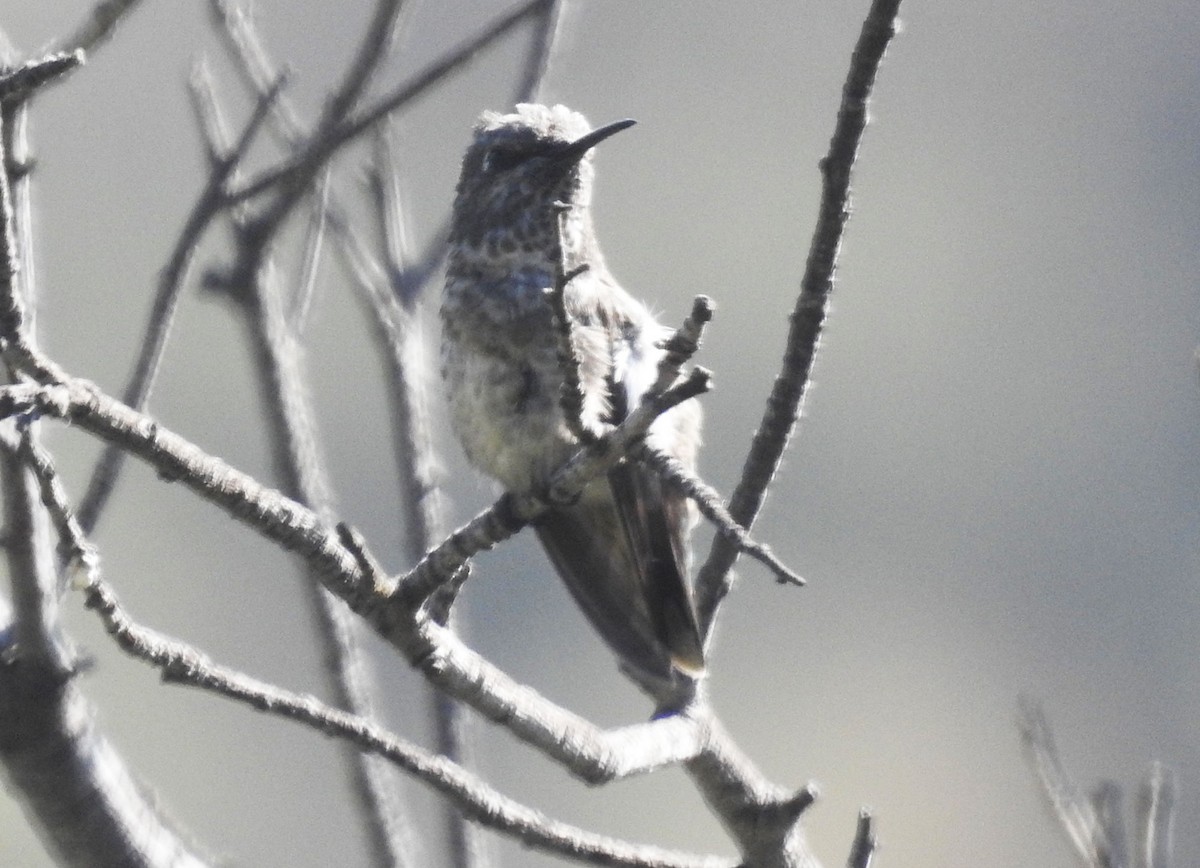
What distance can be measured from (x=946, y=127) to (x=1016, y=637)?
598 cm

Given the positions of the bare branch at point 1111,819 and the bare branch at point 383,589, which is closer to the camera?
the bare branch at point 383,589

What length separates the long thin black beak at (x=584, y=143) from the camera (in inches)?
153

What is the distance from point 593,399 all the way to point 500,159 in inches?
47.4

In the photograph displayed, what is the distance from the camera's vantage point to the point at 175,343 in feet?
11.0

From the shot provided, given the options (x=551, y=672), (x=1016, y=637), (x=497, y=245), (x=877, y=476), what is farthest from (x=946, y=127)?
(x=497, y=245)

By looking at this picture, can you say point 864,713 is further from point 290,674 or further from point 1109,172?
point 1109,172

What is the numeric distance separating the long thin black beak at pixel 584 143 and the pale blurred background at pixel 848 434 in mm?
2988

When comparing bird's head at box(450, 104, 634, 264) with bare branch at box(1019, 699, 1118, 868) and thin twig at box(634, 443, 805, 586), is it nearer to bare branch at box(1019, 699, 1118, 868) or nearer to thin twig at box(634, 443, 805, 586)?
bare branch at box(1019, 699, 1118, 868)

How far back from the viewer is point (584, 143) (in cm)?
418

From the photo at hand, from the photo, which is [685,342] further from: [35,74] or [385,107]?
[385,107]

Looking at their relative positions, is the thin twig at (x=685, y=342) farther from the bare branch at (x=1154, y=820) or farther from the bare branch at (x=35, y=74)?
the bare branch at (x=1154, y=820)

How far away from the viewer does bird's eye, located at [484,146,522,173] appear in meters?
4.41

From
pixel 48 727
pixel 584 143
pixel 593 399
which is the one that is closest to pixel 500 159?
pixel 584 143

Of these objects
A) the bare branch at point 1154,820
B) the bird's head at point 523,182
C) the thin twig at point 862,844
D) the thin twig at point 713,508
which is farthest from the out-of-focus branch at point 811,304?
the bird's head at point 523,182
